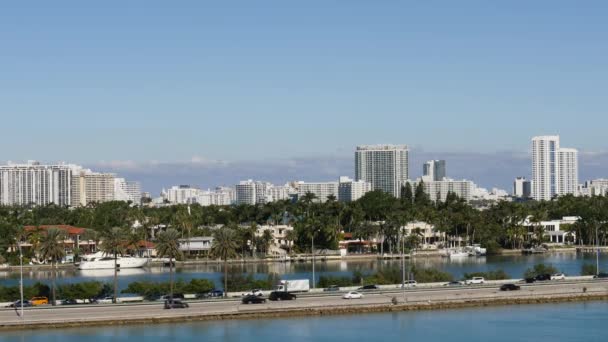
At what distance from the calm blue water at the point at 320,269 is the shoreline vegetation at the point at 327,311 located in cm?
1921

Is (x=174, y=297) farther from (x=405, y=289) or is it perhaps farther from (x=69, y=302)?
(x=405, y=289)

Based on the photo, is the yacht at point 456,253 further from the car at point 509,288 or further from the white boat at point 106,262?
the car at point 509,288

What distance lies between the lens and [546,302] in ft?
173

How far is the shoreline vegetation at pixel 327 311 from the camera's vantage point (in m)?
45.8

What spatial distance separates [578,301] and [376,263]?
40784 millimetres

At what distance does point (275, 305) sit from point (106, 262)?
46.6m

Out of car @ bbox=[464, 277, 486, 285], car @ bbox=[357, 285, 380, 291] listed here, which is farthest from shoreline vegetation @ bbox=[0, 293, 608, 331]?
car @ bbox=[464, 277, 486, 285]

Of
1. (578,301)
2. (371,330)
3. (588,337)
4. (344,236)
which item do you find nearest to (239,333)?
(371,330)

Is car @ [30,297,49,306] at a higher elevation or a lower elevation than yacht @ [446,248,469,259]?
lower

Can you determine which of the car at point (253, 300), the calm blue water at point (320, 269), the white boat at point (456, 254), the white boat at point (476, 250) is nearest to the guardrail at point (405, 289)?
the car at point (253, 300)

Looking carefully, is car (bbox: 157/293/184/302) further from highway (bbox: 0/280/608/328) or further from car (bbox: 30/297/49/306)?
car (bbox: 30/297/49/306)

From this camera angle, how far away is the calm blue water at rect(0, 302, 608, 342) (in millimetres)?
43812

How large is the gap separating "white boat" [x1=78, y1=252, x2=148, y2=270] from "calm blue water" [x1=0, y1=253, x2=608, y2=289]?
1744 mm

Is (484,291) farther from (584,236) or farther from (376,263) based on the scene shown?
(584,236)
